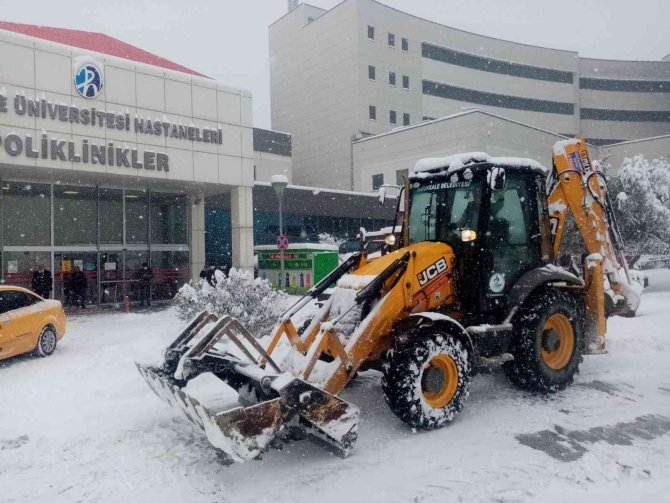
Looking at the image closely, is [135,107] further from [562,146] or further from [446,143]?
[446,143]

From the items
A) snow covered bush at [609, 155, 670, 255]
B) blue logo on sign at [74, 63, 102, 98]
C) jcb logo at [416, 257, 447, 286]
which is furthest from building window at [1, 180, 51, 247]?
snow covered bush at [609, 155, 670, 255]

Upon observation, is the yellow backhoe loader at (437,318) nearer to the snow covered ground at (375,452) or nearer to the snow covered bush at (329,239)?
the snow covered ground at (375,452)

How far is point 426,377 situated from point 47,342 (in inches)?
315

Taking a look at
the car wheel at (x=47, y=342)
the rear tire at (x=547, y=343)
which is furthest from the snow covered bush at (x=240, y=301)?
the rear tire at (x=547, y=343)

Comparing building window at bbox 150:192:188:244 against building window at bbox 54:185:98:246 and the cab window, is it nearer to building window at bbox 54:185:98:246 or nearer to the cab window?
building window at bbox 54:185:98:246

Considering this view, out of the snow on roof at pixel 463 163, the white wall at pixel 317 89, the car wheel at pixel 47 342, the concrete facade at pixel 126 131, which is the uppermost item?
the white wall at pixel 317 89

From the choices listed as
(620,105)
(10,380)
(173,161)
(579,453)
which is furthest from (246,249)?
(620,105)

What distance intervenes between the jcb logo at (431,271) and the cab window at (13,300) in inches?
301

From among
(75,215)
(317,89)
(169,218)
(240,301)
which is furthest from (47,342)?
(317,89)

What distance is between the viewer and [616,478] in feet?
14.7

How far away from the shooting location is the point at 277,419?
14.8 ft

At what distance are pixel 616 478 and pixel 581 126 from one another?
196 feet

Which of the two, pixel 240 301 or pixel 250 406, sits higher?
pixel 240 301

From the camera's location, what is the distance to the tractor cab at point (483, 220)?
6.36 metres
